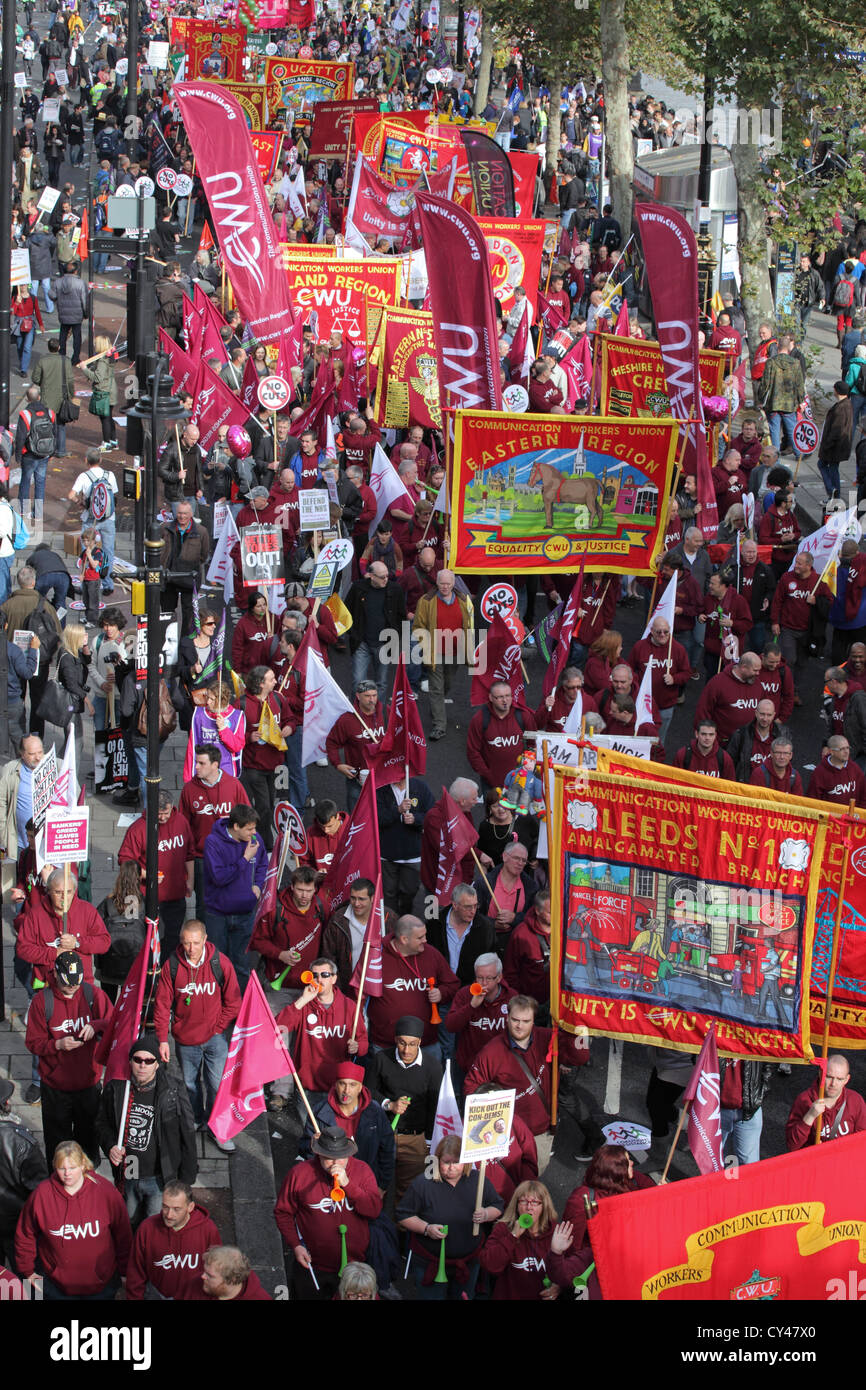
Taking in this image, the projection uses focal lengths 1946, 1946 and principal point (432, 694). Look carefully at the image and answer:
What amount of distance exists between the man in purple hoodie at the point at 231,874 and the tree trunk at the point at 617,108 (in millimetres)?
24496

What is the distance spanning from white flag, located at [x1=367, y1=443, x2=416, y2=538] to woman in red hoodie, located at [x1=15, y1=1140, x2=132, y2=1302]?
33.8ft

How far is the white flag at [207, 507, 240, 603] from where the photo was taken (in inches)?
674

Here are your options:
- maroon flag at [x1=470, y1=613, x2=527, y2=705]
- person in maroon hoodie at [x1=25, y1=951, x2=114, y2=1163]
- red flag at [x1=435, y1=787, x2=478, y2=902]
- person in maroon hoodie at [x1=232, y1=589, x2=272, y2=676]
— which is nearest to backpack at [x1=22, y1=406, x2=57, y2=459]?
person in maroon hoodie at [x1=232, y1=589, x2=272, y2=676]

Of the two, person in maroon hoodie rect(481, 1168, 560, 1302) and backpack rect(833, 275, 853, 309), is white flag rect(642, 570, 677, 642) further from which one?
A: backpack rect(833, 275, 853, 309)

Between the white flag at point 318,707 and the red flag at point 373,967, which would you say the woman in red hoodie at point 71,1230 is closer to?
the red flag at point 373,967

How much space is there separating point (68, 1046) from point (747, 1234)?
3.69 m

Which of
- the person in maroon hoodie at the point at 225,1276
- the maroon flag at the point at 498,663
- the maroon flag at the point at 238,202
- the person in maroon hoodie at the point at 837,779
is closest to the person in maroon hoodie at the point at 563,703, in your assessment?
the maroon flag at the point at 498,663

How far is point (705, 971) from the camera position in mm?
9977

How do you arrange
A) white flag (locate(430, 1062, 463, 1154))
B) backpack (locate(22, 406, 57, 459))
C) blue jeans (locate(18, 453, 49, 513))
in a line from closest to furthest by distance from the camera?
1. white flag (locate(430, 1062, 463, 1154))
2. backpack (locate(22, 406, 57, 459))
3. blue jeans (locate(18, 453, 49, 513))

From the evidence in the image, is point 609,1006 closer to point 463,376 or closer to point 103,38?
point 463,376

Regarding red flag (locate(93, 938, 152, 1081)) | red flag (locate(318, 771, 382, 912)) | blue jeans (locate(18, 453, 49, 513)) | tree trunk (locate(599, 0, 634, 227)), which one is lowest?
red flag (locate(93, 938, 152, 1081))

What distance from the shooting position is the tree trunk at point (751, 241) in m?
27.2

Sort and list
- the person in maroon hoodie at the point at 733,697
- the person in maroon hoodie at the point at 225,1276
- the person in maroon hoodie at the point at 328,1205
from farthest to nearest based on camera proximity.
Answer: the person in maroon hoodie at the point at 733,697, the person in maroon hoodie at the point at 328,1205, the person in maroon hoodie at the point at 225,1276

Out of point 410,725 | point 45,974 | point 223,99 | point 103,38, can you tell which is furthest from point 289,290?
point 103,38
